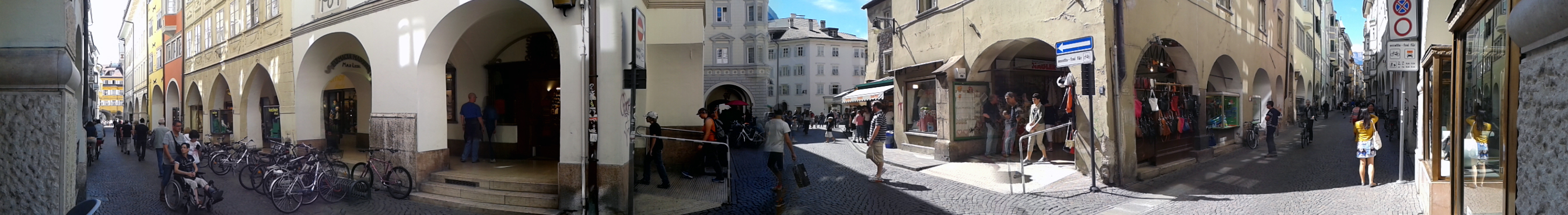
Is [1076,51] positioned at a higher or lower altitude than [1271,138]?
higher

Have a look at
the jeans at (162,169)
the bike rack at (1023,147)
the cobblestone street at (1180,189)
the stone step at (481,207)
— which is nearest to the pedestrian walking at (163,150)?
the jeans at (162,169)

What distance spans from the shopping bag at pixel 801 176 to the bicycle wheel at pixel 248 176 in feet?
7.25

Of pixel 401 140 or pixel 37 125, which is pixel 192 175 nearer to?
pixel 37 125

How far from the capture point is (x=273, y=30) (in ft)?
10.2

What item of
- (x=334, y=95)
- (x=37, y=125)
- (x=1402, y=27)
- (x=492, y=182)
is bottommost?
(x=492, y=182)

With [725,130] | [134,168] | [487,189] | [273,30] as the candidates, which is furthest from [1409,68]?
[134,168]

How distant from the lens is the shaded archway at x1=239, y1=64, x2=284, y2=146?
10.4 ft

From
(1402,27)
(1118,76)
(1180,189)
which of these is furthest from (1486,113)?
(1118,76)

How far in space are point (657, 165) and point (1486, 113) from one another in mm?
3141

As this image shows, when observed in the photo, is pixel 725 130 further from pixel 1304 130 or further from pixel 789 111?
pixel 1304 130

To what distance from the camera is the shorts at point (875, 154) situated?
270 centimetres

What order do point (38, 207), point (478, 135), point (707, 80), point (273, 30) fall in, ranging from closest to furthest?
point (38, 207), point (707, 80), point (273, 30), point (478, 135)

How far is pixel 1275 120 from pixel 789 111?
→ 1790 millimetres

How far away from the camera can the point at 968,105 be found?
2.60 m
